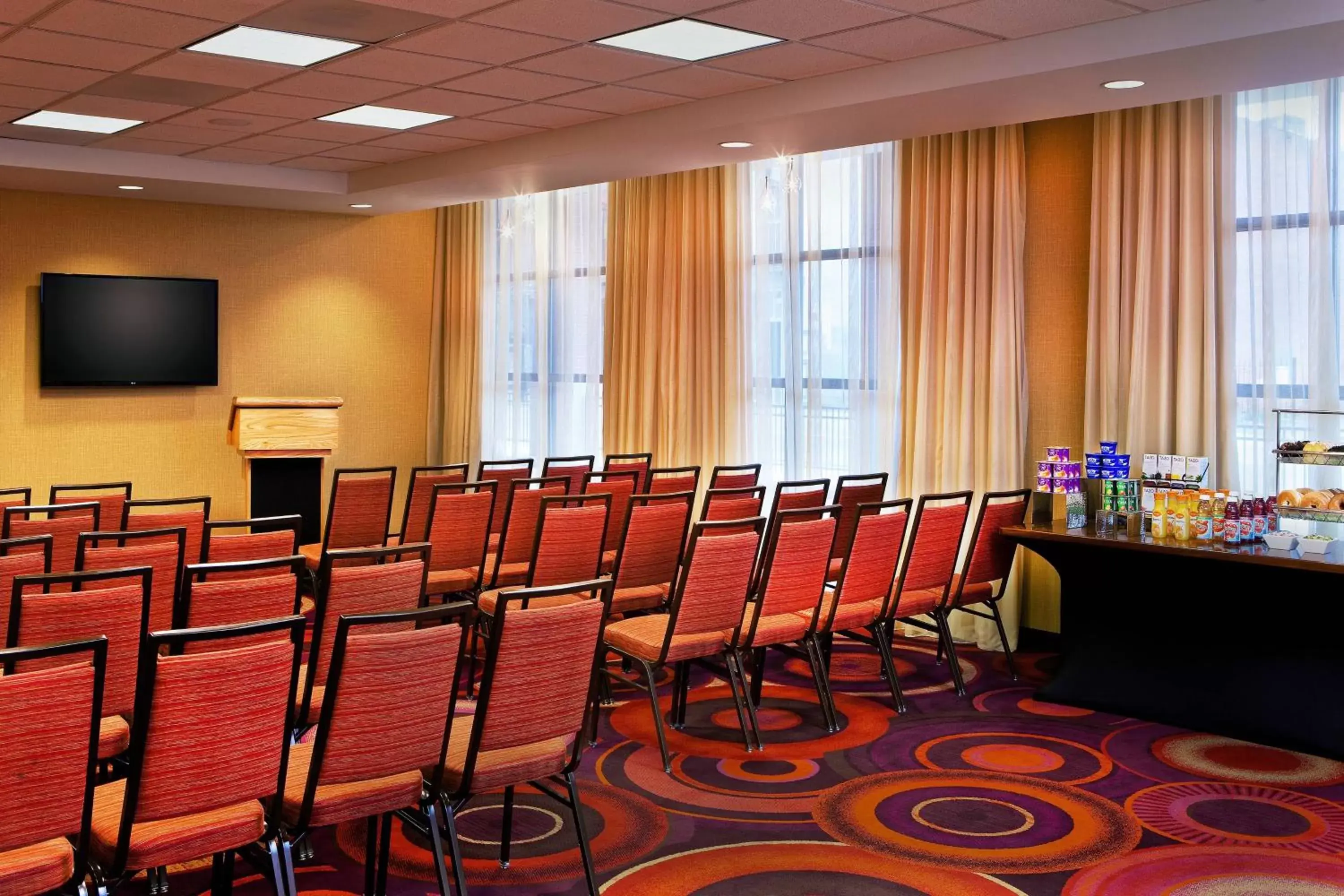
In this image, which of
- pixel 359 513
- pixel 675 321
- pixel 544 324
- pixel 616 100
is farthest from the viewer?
pixel 544 324

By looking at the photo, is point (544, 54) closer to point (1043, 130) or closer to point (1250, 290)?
point (1043, 130)

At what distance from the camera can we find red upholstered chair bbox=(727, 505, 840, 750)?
538cm

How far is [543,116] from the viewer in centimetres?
746

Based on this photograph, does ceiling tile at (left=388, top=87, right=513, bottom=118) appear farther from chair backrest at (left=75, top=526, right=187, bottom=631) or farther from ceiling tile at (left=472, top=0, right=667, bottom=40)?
chair backrest at (left=75, top=526, right=187, bottom=631)

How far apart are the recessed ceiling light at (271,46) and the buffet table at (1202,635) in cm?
408

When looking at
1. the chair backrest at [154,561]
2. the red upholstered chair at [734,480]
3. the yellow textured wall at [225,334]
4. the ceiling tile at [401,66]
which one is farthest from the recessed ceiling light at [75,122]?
the red upholstered chair at [734,480]

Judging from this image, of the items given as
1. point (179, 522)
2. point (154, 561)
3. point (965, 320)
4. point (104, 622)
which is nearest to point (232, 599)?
point (104, 622)

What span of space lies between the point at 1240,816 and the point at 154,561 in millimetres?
4234

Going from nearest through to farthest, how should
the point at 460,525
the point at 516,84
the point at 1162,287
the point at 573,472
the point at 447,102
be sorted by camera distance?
the point at 516,84, the point at 460,525, the point at 1162,287, the point at 447,102, the point at 573,472

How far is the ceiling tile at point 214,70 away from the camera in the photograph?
615cm

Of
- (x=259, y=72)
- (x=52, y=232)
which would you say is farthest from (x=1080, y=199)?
(x=52, y=232)

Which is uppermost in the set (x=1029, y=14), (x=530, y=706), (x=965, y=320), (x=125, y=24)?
(x=125, y=24)

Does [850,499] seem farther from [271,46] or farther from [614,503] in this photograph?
[271,46]

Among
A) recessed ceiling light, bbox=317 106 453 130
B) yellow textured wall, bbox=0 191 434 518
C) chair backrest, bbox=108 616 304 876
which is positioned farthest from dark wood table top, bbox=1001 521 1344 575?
yellow textured wall, bbox=0 191 434 518
